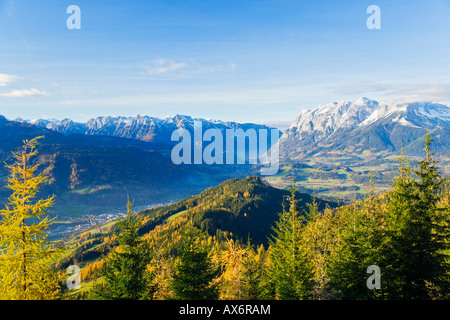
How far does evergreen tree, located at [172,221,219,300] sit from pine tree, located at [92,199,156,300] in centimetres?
290

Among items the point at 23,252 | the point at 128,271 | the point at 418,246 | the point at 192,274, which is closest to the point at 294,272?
the point at 192,274

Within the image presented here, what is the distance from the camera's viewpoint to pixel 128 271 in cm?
2431

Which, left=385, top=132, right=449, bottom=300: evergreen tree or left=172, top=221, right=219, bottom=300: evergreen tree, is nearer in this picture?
left=172, top=221, right=219, bottom=300: evergreen tree

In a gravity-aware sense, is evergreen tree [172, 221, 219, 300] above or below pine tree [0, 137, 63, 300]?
below

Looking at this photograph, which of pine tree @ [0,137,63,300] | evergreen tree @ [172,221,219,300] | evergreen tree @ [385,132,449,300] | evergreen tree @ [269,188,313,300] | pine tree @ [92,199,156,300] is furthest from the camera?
evergreen tree @ [385,132,449,300]

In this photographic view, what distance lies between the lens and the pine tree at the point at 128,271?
24000mm

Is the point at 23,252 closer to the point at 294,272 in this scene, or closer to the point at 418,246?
the point at 294,272

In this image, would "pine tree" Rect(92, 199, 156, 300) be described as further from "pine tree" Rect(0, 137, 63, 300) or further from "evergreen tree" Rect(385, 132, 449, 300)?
"evergreen tree" Rect(385, 132, 449, 300)

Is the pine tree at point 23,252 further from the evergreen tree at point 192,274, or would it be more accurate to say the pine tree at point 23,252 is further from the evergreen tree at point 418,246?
the evergreen tree at point 418,246

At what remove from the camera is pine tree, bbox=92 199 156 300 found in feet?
78.7

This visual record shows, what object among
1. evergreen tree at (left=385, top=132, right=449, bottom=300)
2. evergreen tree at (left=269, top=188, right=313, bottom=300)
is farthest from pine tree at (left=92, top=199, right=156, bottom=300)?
evergreen tree at (left=385, top=132, right=449, bottom=300)

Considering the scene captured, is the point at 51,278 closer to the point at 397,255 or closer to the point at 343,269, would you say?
the point at 343,269

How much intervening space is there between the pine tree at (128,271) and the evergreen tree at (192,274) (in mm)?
2900
